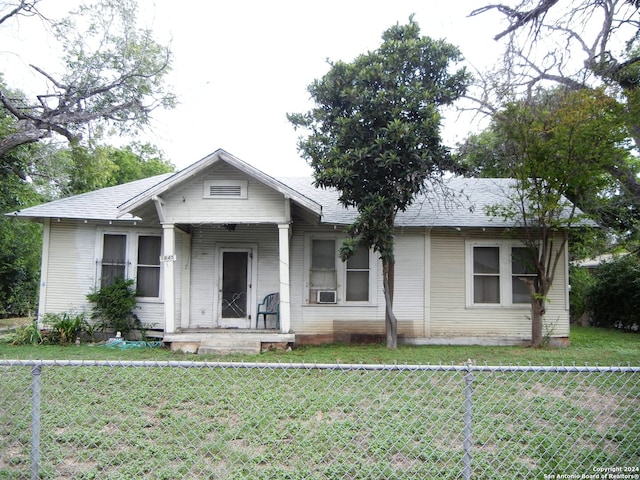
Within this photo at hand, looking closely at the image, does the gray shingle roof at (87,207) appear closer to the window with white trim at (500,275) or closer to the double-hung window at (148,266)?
the double-hung window at (148,266)

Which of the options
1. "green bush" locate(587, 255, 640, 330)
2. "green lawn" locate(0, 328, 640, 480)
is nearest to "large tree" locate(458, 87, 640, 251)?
"green lawn" locate(0, 328, 640, 480)

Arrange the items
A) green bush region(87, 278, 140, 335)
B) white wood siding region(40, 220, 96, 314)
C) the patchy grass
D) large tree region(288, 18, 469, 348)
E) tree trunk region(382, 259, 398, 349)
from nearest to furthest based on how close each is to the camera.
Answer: the patchy grass < large tree region(288, 18, 469, 348) < tree trunk region(382, 259, 398, 349) < green bush region(87, 278, 140, 335) < white wood siding region(40, 220, 96, 314)

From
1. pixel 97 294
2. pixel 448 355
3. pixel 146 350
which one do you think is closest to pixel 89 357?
pixel 146 350

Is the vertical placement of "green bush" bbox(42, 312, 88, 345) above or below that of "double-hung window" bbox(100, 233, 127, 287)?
below

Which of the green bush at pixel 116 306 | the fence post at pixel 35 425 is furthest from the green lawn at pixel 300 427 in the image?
the green bush at pixel 116 306

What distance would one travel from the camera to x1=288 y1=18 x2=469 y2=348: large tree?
9.27 m

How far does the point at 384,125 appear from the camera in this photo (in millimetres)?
9594

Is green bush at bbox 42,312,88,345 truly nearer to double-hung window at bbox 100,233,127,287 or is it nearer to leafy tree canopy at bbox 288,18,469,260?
double-hung window at bbox 100,233,127,287

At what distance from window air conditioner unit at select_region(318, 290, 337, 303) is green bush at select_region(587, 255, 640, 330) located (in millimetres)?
10702

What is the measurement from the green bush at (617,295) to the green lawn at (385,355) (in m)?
5.63

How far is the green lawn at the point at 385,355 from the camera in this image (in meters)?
8.89

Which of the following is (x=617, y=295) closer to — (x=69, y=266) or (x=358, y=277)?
(x=358, y=277)

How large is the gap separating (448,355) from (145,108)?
10.9 m

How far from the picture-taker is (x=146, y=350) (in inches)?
396
